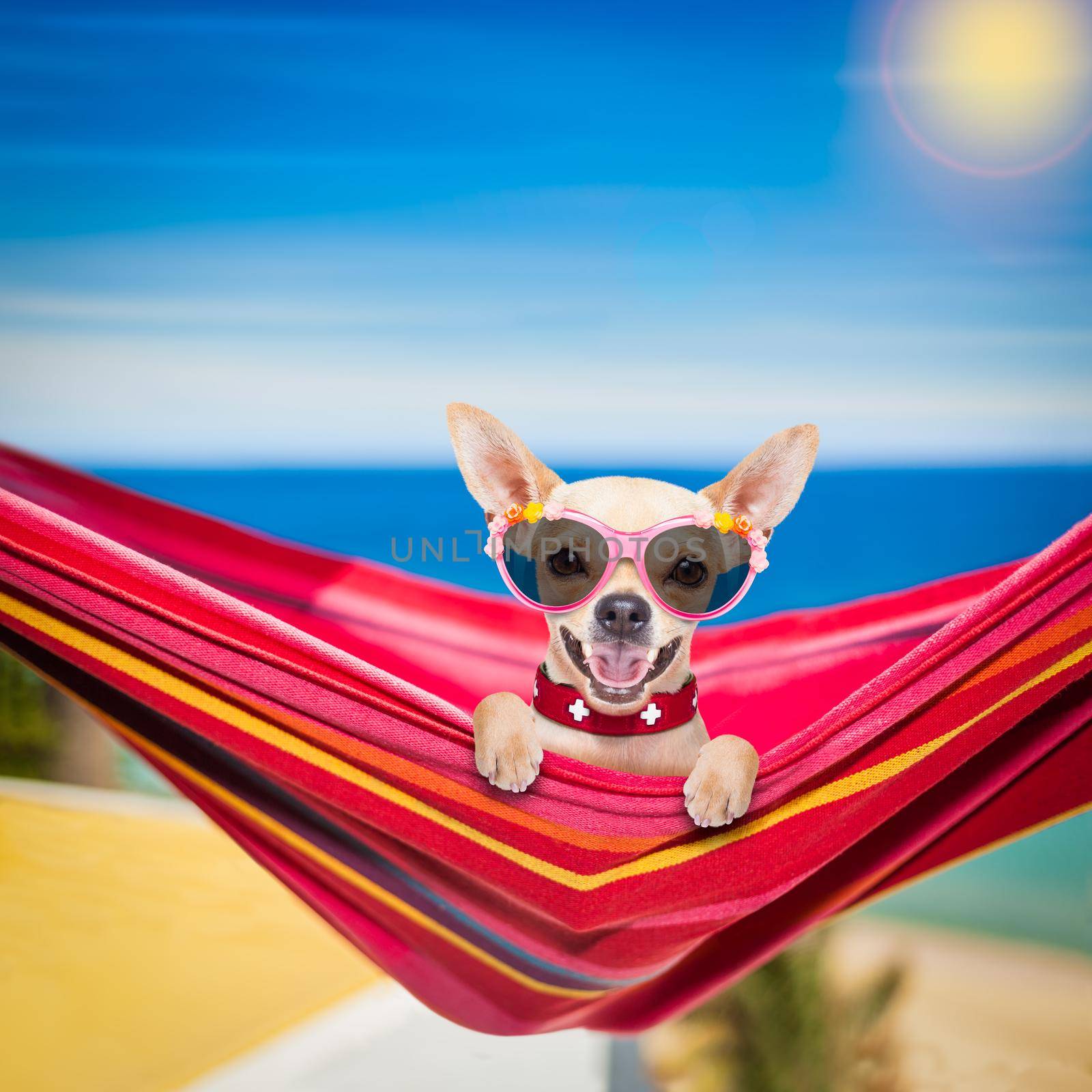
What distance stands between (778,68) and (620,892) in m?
1.38

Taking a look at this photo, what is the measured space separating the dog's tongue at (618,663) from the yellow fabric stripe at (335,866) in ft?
1.58

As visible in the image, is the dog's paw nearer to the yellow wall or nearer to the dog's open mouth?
the dog's open mouth

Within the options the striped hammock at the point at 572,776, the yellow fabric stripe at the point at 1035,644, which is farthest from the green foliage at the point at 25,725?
the yellow fabric stripe at the point at 1035,644

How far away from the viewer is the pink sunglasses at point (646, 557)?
134cm

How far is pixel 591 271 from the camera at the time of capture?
1842mm

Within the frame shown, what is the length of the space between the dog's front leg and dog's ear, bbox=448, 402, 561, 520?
10.9 inches

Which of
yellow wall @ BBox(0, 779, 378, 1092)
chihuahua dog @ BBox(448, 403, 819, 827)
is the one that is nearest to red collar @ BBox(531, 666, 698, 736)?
chihuahua dog @ BBox(448, 403, 819, 827)

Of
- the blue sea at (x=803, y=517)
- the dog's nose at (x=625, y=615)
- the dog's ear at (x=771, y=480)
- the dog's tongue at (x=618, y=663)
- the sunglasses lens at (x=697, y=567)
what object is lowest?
the dog's tongue at (x=618, y=663)

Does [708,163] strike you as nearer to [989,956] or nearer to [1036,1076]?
[989,956]

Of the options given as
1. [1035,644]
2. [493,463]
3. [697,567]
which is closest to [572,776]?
[697,567]

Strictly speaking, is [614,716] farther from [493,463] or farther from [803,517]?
[803,517]

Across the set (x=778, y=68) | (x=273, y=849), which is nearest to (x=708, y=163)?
(x=778, y=68)

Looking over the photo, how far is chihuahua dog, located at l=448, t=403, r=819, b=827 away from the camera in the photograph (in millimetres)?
1301

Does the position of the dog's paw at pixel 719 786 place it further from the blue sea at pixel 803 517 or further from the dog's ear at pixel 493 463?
the blue sea at pixel 803 517
